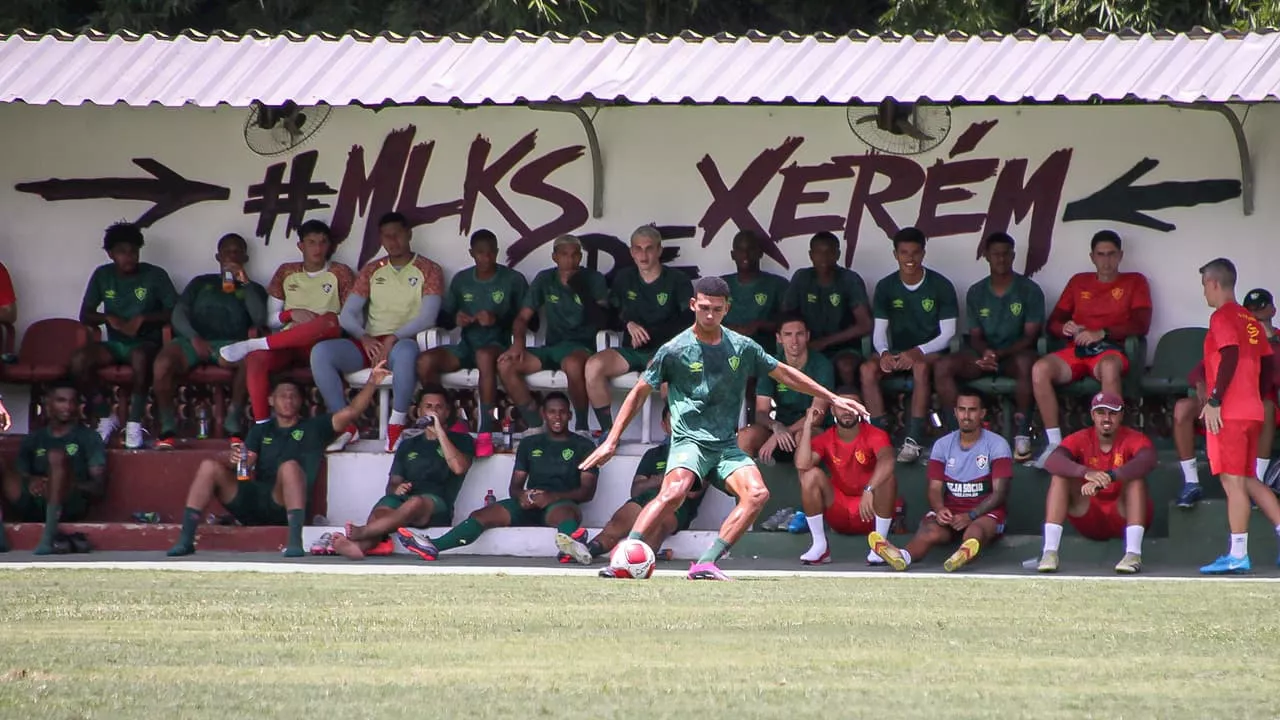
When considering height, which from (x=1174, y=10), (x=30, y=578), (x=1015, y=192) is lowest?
(x=30, y=578)

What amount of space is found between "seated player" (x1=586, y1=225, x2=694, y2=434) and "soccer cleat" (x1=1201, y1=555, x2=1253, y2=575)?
4096 millimetres

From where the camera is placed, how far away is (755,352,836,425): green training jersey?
42.7 feet

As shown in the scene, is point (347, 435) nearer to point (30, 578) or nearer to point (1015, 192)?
point (30, 578)

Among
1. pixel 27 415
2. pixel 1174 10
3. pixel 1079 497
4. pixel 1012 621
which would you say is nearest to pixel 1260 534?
pixel 1079 497

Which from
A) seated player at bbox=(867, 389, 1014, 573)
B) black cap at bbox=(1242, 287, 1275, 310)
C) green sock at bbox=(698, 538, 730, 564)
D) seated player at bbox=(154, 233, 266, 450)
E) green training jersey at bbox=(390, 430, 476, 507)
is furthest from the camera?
seated player at bbox=(154, 233, 266, 450)

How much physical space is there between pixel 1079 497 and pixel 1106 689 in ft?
18.7

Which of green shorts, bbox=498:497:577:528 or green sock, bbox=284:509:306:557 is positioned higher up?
green shorts, bbox=498:497:577:528

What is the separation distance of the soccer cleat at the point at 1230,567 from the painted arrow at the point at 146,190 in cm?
803

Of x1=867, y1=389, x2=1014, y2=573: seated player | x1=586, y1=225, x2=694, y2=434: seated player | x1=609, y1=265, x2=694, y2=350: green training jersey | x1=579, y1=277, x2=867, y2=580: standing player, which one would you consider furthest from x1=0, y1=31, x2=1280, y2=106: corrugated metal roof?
x1=867, y1=389, x2=1014, y2=573: seated player

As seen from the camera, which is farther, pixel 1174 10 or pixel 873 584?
pixel 1174 10

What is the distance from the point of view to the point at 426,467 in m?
13.1

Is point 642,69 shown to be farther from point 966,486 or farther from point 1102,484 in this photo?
point 1102,484

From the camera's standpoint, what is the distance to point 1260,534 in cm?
1190

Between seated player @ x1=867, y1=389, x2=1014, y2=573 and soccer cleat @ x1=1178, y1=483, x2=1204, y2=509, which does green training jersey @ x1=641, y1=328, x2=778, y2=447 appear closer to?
seated player @ x1=867, y1=389, x2=1014, y2=573
